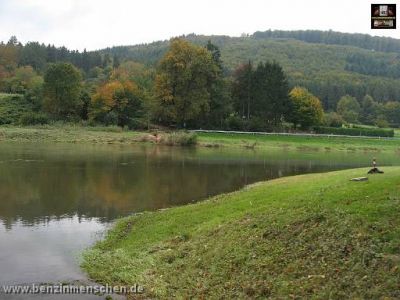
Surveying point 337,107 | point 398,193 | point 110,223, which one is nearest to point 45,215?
point 110,223

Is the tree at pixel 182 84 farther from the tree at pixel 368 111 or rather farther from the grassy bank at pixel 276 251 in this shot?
the tree at pixel 368 111

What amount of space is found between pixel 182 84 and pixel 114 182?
198 ft

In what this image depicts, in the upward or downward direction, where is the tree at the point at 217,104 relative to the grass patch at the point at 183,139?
upward


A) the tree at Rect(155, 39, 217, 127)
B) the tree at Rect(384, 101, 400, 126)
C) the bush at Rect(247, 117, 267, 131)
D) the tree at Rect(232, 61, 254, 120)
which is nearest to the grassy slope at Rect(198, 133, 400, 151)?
the bush at Rect(247, 117, 267, 131)

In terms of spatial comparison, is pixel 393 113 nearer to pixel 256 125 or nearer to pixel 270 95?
pixel 270 95

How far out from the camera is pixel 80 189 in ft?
110

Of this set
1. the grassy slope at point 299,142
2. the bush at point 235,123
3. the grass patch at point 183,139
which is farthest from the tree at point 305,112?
the bush at point 235,123

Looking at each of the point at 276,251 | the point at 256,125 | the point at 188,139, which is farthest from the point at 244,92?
the point at 276,251

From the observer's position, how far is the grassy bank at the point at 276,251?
39.0 ft

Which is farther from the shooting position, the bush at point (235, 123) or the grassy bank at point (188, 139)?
the bush at point (235, 123)

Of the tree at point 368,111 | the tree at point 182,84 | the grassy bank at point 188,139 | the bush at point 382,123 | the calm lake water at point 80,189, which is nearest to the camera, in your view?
the calm lake water at point 80,189

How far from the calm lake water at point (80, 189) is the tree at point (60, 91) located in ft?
111

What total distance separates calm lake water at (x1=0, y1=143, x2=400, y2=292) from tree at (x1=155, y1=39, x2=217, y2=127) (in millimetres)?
30040

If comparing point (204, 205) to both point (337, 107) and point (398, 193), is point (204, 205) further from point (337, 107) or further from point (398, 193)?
point (337, 107)
